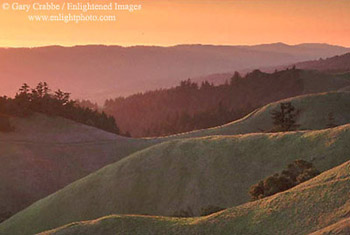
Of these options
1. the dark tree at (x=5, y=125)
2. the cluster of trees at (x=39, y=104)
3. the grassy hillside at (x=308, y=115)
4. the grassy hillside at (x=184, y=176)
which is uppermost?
the cluster of trees at (x=39, y=104)

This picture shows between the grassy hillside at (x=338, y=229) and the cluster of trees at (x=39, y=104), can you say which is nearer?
the grassy hillside at (x=338, y=229)

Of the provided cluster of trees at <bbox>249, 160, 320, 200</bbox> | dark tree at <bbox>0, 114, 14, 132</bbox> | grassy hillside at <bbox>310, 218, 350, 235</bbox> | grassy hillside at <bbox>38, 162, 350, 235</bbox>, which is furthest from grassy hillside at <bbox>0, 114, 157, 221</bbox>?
grassy hillside at <bbox>310, 218, 350, 235</bbox>

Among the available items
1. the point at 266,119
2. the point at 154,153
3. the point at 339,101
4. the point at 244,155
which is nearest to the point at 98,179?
the point at 154,153

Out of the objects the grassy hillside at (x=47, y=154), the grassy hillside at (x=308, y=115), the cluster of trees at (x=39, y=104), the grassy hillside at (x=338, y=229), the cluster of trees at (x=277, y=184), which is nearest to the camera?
the grassy hillside at (x=338, y=229)

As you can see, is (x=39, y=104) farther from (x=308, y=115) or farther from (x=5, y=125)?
(x=308, y=115)

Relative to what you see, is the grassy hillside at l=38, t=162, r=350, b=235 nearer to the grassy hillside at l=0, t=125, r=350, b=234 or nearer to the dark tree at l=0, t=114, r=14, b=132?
the grassy hillside at l=0, t=125, r=350, b=234

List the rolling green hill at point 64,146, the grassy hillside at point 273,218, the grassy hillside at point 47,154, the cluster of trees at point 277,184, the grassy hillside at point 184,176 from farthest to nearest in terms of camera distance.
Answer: the rolling green hill at point 64,146
the grassy hillside at point 47,154
the grassy hillside at point 184,176
the cluster of trees at point 277,184
the grassy hillside at point 273,218

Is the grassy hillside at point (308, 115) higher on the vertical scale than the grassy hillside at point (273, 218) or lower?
higher

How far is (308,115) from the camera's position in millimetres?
97000

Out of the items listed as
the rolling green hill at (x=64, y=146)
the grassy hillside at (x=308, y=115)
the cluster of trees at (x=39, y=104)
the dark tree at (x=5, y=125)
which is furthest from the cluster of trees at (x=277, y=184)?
the cluster of trees at (x=39, y=104)

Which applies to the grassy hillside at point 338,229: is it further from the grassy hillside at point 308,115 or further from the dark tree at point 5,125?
the dark tree at point 5,125

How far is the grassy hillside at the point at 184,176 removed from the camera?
55.6m

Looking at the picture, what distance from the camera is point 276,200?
32.1 meters

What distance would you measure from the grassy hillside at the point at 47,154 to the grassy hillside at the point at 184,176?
18978 millimetres
